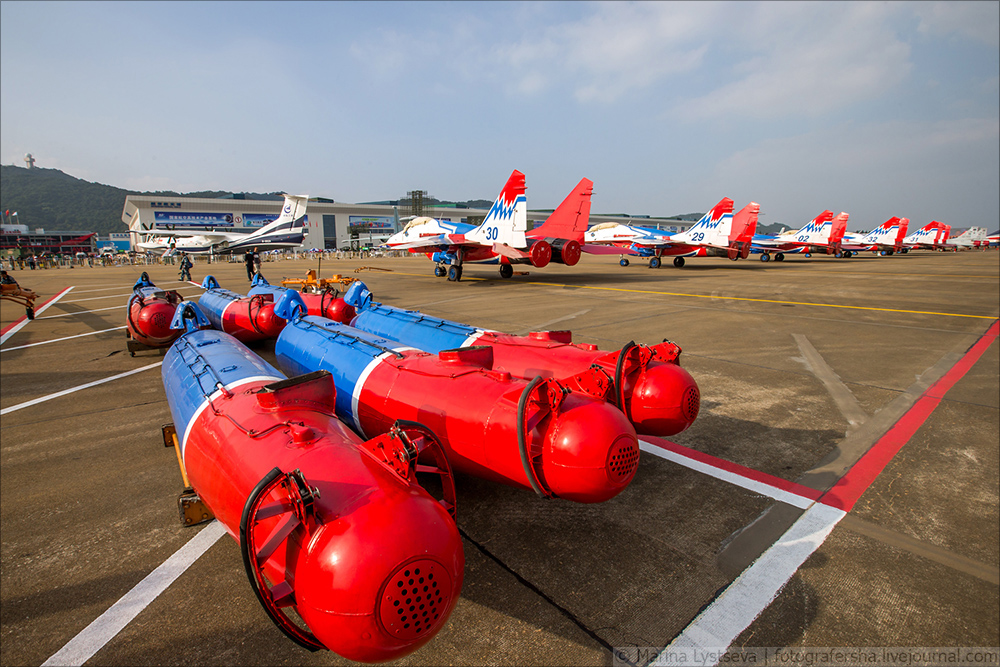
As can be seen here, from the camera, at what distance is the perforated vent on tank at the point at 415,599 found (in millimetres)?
2016

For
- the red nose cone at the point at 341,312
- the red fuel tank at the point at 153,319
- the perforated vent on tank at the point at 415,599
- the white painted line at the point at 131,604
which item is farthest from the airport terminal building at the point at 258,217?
the perforated vent on tank at the point at 415,599

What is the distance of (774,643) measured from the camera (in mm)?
3016

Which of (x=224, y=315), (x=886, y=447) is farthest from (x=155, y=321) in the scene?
(x=886, y=447)

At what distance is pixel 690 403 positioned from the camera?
466 centimetres

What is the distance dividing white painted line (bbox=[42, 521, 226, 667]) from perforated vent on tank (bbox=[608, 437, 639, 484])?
3774 mm

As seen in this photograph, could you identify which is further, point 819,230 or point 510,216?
point 819,230

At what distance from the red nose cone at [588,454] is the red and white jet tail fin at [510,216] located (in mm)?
20724

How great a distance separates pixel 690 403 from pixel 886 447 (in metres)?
3.46

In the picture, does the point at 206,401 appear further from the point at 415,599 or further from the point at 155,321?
the point at 155,321

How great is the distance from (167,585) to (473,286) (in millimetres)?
21510

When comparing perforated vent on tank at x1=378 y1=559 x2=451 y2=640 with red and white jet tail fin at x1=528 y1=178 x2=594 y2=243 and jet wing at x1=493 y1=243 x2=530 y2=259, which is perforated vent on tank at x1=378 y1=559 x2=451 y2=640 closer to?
jet wing at x1=493 y1=243 x2=530 y2=259

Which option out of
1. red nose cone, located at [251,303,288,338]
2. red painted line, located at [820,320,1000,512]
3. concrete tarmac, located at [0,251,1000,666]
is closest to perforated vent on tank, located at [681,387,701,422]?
concrete tarmac, located at [0,251,1000,666]

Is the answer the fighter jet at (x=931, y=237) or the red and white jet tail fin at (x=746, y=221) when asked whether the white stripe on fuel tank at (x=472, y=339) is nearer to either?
the red and white jet tail fin at (x=746, y=221)

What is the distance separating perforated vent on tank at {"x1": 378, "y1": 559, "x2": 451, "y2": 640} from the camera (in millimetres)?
2016
